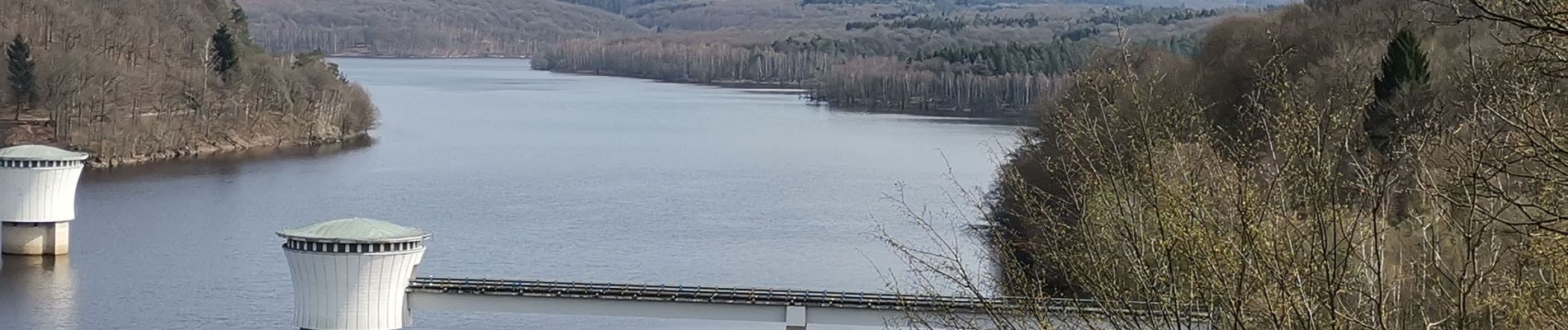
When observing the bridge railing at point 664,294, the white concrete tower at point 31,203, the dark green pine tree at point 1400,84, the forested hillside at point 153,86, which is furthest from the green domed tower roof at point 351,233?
the forested hillside at point 153,86

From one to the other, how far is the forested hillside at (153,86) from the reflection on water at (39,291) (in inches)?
742

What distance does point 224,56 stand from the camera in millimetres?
59562

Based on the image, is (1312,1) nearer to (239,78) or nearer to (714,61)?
(239,78)

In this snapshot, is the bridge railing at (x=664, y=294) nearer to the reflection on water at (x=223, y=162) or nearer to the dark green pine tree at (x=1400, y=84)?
the dark green pine tree at (x=1400, y=84)

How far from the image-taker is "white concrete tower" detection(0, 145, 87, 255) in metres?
30.2

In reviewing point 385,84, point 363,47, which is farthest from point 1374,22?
point 363,47

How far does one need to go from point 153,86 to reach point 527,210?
74.8 feet

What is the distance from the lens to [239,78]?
193 feet

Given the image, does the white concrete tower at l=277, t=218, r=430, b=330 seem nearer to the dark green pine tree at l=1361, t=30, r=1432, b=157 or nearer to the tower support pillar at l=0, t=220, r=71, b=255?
the dark green pine tree at l=1361, t=30, r=1432, b=157

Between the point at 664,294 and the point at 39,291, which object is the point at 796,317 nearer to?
the point at 664,294

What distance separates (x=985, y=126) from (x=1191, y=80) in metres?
35.8

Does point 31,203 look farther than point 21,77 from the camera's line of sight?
No

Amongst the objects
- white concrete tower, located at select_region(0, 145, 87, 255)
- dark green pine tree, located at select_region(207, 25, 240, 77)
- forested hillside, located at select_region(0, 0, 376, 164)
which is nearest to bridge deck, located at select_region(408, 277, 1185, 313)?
white concrete tower, located at select_region(0, 145, 87, 255)

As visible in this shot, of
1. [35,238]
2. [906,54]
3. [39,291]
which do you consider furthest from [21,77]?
[906,54]
